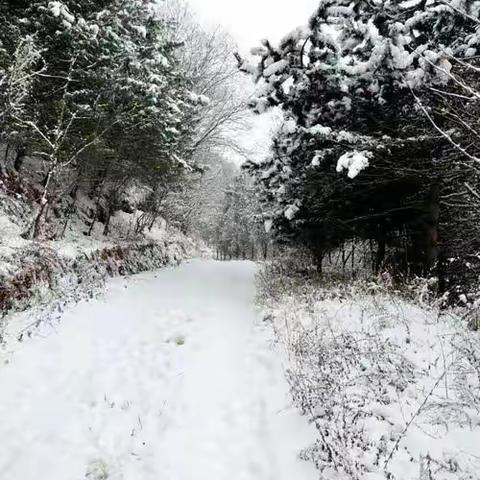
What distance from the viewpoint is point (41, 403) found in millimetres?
4020

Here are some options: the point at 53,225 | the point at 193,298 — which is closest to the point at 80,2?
the point at 53,225

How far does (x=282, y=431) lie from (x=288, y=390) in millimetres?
821

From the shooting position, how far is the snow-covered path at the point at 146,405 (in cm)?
324

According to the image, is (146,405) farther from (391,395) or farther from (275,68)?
(275,68)

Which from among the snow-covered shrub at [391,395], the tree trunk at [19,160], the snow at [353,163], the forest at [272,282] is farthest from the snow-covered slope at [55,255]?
the snow at [353,163]

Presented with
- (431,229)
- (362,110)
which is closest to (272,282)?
(431,229)

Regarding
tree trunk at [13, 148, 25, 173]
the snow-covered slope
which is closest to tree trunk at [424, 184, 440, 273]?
the snow-covered slope

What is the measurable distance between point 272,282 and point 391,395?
23.8 feet

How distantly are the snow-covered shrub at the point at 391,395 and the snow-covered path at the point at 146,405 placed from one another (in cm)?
28

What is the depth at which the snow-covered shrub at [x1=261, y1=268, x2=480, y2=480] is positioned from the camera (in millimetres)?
2984

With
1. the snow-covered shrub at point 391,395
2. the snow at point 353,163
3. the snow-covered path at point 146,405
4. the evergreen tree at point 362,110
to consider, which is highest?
the evergreen tree at point 362,110

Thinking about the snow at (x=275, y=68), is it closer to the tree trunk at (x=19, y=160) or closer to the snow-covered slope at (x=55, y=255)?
the snow-covered slope at (x=55, y=255)

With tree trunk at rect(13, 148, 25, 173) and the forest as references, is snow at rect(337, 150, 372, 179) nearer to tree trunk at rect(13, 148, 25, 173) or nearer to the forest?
the forest

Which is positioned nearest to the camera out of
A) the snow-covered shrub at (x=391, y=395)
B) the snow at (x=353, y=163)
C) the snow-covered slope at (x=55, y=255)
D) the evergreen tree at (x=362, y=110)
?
the snow-covered shrub at (x=391, y=395)
